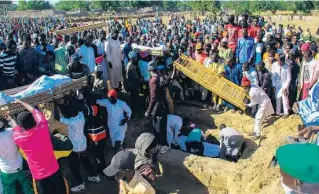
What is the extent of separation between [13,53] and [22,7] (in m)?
103

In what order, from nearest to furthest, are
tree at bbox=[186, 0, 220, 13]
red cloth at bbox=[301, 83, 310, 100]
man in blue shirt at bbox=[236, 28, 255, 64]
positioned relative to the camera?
red cloth at bbox=[301, 83, 310, 100] → man in blue shirt at bbox=[236, 28, 255, 64] → tree at bbox=[186, 0, 220, 13]

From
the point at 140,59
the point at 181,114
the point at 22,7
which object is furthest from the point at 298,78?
the point at 22,7

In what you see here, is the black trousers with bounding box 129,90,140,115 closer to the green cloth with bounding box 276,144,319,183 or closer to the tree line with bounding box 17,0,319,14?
the green cloth with bounding box 276,144,319,183

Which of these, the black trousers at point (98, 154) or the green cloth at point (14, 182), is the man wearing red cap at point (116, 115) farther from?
the green cloth at point (14, 182)

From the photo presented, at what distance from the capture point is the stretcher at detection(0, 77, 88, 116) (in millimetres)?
5149

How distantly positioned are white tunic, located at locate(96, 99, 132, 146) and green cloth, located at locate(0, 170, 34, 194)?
1.91m

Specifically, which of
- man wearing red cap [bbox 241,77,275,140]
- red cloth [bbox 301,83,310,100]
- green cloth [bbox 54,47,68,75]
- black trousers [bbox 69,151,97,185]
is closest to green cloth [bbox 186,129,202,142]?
man wearing red cap [bbox 241,77,275,140]

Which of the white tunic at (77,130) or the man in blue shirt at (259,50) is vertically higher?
the man in blue shirt at (259,50)

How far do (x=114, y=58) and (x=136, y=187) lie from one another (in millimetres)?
6542

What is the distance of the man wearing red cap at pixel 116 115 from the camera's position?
21.4ft

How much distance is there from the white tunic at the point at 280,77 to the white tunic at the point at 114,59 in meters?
4.03

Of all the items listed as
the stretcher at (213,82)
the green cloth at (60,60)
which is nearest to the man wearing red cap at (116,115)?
the green cloth at (60,60)

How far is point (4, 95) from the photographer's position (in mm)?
5352

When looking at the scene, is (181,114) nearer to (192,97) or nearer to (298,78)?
(192,97)
